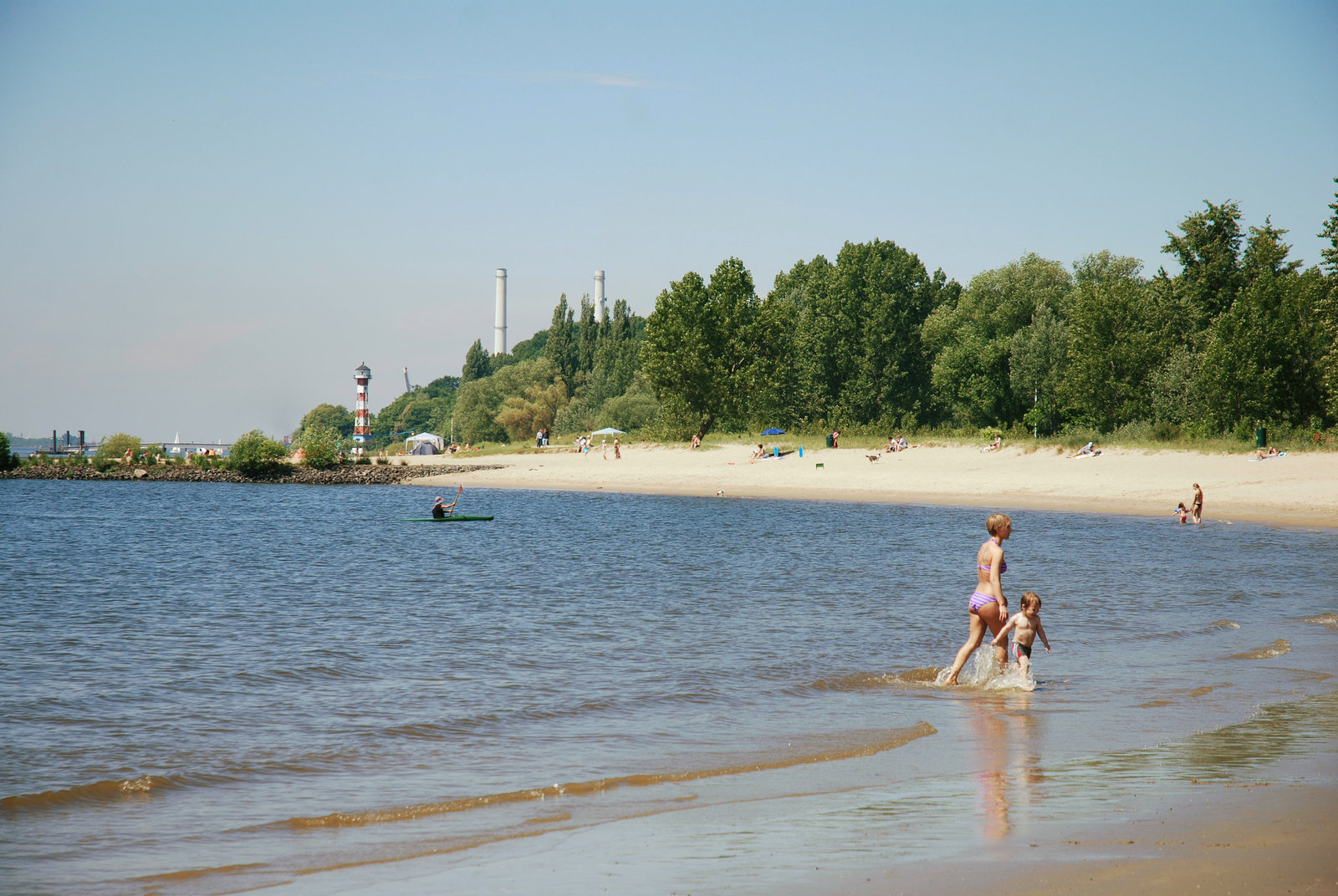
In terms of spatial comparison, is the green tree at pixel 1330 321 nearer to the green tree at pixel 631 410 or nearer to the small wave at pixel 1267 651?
the small wave at pixel 1267 651

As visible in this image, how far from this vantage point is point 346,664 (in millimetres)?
14844

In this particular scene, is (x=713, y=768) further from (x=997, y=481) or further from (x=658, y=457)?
(x=658, y=457)

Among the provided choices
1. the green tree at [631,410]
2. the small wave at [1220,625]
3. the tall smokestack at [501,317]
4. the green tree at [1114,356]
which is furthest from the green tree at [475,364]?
the small wave at [1220,625]

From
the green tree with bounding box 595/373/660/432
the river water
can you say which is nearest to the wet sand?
the river water

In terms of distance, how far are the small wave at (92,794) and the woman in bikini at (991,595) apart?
8761 millimetres

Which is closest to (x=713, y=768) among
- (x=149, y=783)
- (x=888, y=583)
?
(x=149, y=783)

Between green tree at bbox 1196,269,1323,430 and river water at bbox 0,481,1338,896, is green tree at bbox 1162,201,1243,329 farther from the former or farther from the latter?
river water at bbox 0,481,1338,896

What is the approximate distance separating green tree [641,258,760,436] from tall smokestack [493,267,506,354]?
100745mm

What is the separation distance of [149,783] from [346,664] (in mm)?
5824

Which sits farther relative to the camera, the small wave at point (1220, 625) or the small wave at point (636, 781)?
the small wave at point (1220, 625)

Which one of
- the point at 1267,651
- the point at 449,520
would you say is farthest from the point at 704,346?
the point at 1267,651

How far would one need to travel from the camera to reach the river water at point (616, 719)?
269 inches

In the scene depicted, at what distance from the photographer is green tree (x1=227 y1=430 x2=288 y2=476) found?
292 feet

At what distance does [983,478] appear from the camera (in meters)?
51.2
